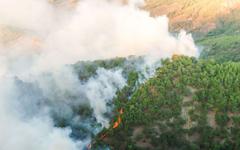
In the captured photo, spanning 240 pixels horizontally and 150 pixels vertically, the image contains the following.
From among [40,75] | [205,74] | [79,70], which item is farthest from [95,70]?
[205,74]

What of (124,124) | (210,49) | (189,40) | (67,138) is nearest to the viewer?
(67,138)

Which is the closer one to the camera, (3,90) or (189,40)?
(3,90)

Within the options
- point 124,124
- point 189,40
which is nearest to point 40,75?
point 124,124

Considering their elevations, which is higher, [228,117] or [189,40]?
[189,40]

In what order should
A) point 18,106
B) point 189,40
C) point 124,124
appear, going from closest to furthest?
point 18,106 → point 124,124 → point 189,40

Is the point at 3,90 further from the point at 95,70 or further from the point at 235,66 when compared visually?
the point at 235,66

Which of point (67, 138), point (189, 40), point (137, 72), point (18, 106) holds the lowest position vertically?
point (67, 138)

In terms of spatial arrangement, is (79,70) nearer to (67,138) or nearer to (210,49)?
(67,138)
